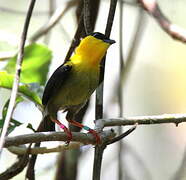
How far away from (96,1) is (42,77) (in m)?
0.55

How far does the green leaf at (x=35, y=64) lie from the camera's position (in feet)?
8.69

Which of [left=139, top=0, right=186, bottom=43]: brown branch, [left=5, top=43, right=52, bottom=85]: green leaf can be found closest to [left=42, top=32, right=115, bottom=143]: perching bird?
[left=5, top=43, right=52, bottom=85]: green leaf

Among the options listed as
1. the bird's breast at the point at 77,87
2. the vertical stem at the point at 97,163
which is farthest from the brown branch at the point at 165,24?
the vertical stem at the point at 97,163

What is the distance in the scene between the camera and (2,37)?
3057 millimetres

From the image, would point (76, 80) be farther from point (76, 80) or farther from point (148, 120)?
point (148, 120)

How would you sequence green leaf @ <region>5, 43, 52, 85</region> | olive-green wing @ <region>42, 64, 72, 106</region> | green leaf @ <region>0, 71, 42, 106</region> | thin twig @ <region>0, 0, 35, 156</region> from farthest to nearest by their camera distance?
green leaf @ <region>5, 43, 52, 85</region>
olive-green wing @ <region>42, 64, 72, 106</region>
green leaf @ <region>0, 71, 42, 106</region>
thin twig @ <region>0, 0, 35, 156</region>

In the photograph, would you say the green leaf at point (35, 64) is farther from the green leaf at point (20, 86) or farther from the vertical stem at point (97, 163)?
the vertical stem at point (97, 163)

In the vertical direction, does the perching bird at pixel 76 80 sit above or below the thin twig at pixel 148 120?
above

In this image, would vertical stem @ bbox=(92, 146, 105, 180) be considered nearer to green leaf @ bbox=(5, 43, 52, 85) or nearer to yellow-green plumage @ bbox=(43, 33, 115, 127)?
yellow-green plumage @ bbox=(43, 33, 115, 127)

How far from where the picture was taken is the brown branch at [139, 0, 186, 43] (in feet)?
8.05

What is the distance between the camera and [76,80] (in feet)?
7.88

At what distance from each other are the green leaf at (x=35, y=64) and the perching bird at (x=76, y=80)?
19 cm

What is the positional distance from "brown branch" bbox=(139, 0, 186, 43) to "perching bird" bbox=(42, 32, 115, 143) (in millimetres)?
332

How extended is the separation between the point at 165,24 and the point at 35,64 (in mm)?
742
